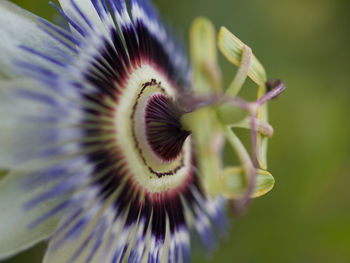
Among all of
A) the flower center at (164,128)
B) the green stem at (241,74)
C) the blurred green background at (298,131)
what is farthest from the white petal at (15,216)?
the blurred green background at (298,131)

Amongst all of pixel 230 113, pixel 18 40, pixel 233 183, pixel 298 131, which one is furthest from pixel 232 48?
pixel 298 131

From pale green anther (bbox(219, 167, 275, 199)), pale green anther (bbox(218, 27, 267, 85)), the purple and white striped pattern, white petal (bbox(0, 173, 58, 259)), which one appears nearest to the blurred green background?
the purple and white striped pattern

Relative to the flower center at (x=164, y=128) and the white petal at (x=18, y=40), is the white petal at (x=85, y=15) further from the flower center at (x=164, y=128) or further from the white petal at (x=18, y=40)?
the flower center at (x=164, y=128)

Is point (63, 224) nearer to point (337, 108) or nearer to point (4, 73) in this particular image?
point (4, 73)

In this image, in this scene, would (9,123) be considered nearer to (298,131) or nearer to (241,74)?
(241,74)

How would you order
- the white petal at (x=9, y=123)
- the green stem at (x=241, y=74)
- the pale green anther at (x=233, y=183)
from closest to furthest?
1. the white petal at (x=9, y=123)
2. the pale green anther at (x=233, y=183)
3. the green stem at (x=241, y=74)

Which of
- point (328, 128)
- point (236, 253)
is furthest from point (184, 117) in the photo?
point (328, 128)
